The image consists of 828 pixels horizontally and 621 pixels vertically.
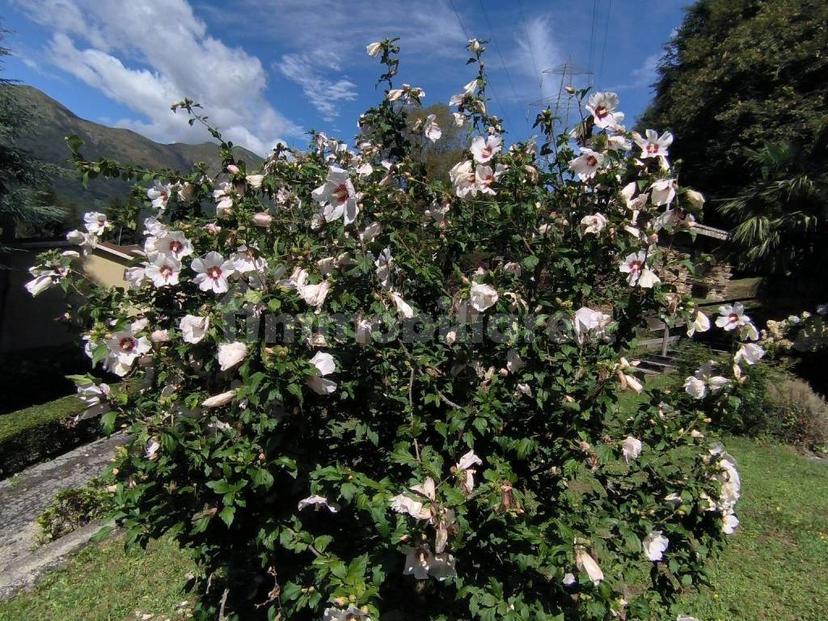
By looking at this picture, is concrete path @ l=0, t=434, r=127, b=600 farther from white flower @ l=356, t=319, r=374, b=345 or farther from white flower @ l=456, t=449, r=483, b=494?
white flower @ l=456, t=449, r=483, b=494

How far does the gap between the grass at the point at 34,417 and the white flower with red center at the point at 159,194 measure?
231 inches

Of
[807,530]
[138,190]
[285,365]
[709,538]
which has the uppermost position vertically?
[138,190]

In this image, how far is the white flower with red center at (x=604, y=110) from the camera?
2.03m

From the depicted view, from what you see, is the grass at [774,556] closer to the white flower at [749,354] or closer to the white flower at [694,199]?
the white flower at [749,354]

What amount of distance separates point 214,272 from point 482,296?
915 millimetres

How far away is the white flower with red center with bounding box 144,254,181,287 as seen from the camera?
193 centimetres

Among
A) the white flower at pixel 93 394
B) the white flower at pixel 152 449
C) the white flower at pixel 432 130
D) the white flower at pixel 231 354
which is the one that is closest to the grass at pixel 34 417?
the white flower at pixel 152 449

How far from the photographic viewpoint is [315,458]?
2.14m

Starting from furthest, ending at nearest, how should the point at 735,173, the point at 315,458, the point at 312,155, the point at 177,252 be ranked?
1. the point at 735,173
2. the point at 312,155
3. the point at 315,458
4. the point at 177,252

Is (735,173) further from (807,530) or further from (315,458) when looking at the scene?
(315,458)

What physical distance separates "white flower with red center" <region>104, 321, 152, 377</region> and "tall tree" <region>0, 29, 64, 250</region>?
12634mm

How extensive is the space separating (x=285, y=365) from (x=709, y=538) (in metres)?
1.92

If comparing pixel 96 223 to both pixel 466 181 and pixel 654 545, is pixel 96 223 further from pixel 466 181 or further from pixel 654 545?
pixel 654 545

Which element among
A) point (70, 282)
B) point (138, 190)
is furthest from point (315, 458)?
point (138, 190)
